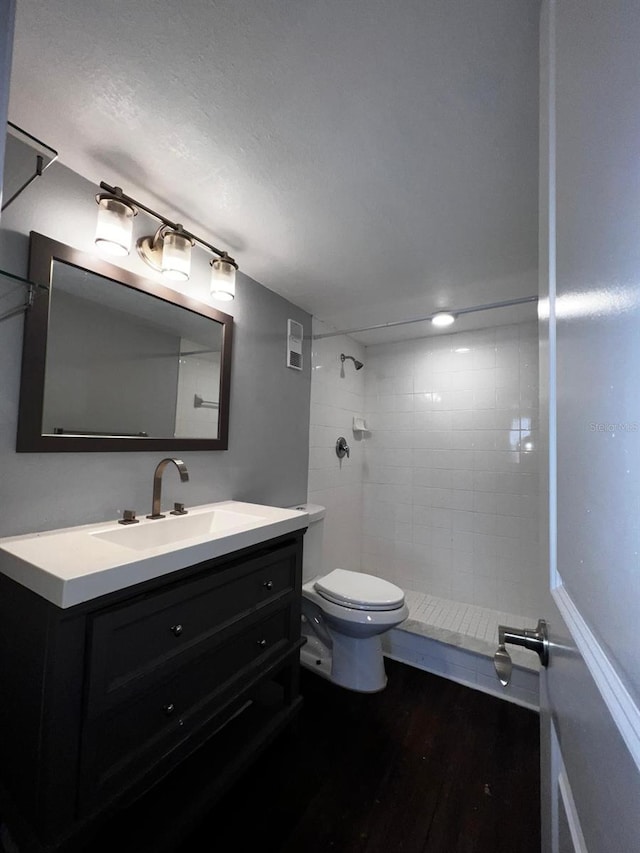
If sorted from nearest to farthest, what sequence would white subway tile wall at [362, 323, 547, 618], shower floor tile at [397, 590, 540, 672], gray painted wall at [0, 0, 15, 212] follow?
gray painted wall at [0, 0, 15, 212] < shower floor tile at [397, 590, 540, 672] < white subway tile wall at [362, 323, 547, 618]

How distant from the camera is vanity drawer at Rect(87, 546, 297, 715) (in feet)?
2.89

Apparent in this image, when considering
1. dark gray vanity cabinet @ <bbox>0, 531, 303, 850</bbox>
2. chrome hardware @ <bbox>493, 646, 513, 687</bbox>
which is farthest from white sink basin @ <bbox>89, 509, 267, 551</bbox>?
chrome hardware @ <bbox>493, 646, 513, 687</bbox>

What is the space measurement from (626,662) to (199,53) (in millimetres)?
1365

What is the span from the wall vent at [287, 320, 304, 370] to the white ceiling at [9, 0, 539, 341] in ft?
2.12

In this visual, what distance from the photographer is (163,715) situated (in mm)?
1014

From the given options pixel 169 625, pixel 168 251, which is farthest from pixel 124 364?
pixel 169 625

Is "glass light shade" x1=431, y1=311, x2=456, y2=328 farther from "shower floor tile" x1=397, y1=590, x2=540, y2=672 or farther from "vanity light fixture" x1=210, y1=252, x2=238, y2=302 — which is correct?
"shower floor tile" x1=397, y1=590, x2=540, y2=672

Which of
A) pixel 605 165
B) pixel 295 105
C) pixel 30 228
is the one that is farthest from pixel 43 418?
pixel 605 165

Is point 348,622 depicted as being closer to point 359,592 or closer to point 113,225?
point 359,592

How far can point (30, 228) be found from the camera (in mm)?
1135

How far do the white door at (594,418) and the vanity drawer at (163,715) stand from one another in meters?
0.94

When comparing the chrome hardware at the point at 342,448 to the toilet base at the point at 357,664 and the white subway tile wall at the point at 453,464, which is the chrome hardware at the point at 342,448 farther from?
the toilet base at the point at 357,664

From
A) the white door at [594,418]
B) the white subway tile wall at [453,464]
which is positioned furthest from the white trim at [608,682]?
the white subway tile wall at [453,464]

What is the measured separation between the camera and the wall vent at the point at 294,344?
2233 millimetres
